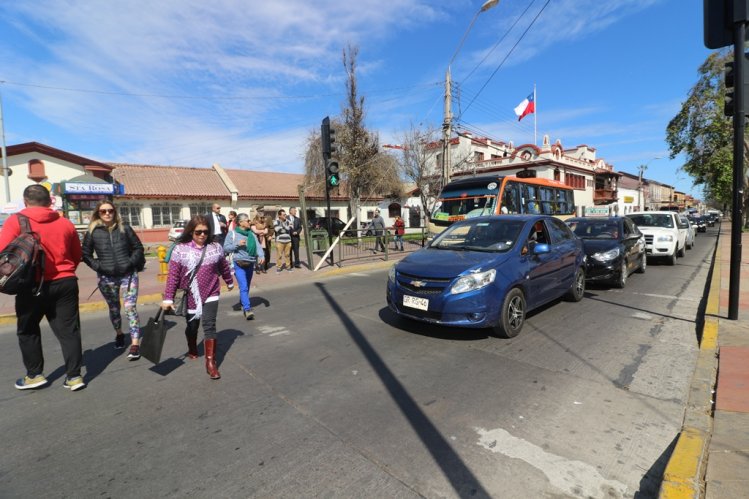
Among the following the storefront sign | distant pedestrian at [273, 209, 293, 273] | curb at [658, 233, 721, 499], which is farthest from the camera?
the storefront sign

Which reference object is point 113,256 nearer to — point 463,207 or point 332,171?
point 332,171

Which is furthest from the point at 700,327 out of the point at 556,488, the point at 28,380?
the point at 28,380

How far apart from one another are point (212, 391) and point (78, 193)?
21.1 meters

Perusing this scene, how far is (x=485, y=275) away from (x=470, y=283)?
24 centimetres

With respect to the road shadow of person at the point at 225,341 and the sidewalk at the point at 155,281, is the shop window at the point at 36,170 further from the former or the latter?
the road shadow of person at the point at 225,341

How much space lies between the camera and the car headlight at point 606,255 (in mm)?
8266

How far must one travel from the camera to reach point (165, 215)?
89.3 feet

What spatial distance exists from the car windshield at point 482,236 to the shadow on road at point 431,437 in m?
2.18

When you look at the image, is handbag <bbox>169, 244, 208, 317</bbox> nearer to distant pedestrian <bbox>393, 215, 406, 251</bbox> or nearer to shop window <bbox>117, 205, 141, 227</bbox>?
distant pedestrian <bbox>393, 215, 406, 251</bbox>

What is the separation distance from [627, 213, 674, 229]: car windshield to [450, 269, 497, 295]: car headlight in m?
10.9

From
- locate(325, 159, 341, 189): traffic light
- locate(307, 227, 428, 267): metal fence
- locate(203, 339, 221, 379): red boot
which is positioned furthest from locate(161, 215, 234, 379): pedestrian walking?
locate(307, 227, 428, 267): metal fence

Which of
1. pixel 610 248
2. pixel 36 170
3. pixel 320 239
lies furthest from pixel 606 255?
pixel 36 170

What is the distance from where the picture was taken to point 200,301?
4184 mm

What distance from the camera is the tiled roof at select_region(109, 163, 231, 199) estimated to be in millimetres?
26953
